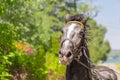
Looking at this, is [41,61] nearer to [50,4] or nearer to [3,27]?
[3,27]

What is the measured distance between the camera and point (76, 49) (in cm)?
767

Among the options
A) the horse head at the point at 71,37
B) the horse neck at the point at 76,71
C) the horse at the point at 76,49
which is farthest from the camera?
the horse neck at the point at 76,71

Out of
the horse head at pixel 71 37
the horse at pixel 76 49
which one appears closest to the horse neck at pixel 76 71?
the horse at pixel 76 49

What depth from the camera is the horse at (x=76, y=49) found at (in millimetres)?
7465

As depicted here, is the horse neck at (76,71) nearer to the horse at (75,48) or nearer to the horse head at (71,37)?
the horse at (75,48)

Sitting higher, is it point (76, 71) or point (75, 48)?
point (75, 48)

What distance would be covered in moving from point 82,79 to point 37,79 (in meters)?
13.2

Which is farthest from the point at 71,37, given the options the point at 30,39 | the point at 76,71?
the point at 30,39

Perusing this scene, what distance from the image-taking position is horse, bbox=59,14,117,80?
746 cm

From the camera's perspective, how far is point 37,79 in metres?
21.0

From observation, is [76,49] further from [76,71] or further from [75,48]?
[76,71]

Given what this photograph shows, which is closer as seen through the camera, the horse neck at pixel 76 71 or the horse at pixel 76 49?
→ the horse at pixel 76 49

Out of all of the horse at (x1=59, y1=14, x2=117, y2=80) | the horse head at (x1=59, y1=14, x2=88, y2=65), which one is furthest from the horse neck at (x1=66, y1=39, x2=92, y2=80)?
the horse head at (x1=59, y1=14, x2=88, y2=65)

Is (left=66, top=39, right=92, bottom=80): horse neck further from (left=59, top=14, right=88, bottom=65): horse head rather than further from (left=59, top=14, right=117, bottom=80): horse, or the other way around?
(left=59, top=14, right=88, bottom=65): horse head
